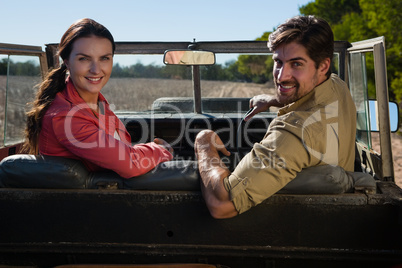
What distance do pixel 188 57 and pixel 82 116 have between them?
1.48 metres

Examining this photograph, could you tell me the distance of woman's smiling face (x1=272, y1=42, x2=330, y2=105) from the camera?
229 centimetres

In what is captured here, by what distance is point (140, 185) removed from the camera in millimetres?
2207

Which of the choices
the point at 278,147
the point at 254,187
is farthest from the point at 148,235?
the point at 278,147

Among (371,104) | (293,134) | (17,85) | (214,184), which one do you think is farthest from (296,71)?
(17,85)

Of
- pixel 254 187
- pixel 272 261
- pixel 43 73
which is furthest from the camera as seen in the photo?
pixel 43 73

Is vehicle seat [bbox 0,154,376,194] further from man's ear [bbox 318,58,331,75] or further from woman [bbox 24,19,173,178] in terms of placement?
man's ear [bbox 318,58,331,75]

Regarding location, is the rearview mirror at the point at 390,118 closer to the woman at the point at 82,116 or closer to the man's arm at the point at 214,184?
the man's arm at the point at 214,184

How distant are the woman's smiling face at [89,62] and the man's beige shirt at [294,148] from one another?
1032 millimetres

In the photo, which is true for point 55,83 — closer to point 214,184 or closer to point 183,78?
point 214,184

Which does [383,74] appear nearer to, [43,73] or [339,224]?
[339,224]

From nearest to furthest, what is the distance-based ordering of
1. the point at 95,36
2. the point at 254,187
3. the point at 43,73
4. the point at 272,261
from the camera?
1. the point at 254,187
2. the point at 272,261
3. the point at 95,36
4. the point at 43,73

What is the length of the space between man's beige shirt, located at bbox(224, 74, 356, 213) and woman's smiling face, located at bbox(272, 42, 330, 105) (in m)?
0.04

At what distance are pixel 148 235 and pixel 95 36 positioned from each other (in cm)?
118

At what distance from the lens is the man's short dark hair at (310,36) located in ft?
7.40
